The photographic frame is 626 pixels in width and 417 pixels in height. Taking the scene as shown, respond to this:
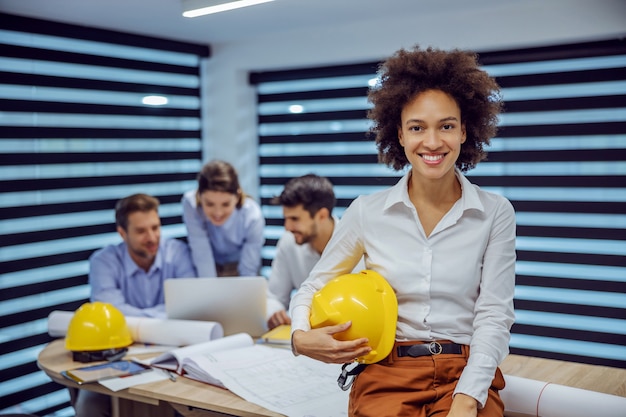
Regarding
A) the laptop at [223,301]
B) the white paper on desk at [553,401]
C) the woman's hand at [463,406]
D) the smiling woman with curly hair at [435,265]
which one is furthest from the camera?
the laptop at [223,301]

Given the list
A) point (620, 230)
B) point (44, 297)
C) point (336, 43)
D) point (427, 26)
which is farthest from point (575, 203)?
point (44, 297)

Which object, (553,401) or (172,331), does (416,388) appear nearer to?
(553,401)

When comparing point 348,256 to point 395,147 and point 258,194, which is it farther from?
point 258,194

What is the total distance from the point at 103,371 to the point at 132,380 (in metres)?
0.19

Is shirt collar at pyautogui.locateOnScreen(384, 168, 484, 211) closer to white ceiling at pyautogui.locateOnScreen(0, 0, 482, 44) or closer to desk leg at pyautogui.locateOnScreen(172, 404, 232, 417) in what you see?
desk leg at pyautogui.locateOnScreen(172, 404, 232, 417)

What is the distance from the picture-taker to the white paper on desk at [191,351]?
2.51 m

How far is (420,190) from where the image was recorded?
1.93 m

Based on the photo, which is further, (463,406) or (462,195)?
(462,195)

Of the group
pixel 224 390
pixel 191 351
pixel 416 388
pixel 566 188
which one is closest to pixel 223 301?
pixel 191 351

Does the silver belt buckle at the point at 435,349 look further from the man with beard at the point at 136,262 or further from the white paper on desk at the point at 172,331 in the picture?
the man with beard at the point at 136,262

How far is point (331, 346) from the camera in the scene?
5.88ft

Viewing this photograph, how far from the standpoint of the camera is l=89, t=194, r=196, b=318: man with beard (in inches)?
141

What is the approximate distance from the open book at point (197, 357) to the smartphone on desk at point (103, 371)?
7cm

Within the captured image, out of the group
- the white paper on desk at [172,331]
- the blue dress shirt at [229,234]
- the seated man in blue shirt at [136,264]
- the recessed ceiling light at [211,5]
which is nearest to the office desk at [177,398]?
the white paper on desk at [172,331]
